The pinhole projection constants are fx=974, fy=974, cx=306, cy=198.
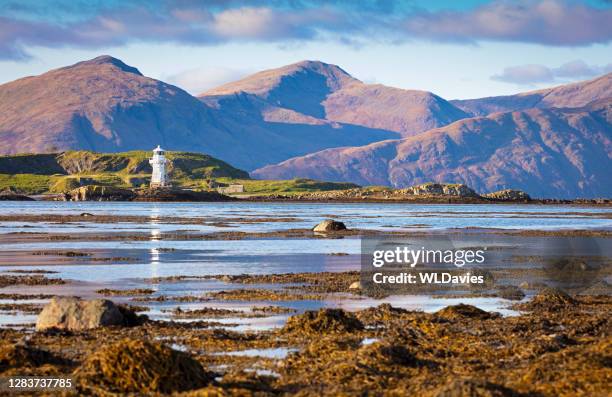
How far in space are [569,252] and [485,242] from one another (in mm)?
8881

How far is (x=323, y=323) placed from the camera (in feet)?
77.6

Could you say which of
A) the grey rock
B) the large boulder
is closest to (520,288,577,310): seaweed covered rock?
the large boulder

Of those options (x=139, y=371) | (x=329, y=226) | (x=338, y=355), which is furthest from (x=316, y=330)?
(x=329, y=226)

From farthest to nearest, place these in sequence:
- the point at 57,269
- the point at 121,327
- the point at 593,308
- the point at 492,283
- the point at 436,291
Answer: the point at 57,269
the point at 492,283
the point at 436,291
the point at 593,308
the point at 121,327

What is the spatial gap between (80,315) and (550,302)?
14.0m

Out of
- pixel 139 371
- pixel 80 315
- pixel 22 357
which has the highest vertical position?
pixel 80 315

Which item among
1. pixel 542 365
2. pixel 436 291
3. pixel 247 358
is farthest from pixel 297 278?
pixel 542 365

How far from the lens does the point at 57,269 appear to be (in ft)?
133

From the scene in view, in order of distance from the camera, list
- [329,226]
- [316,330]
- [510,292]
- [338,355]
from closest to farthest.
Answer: [338,355]
[316,330]
[510,292]
[329,226]

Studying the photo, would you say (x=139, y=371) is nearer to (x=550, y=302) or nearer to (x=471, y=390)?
(x=471, y=390)

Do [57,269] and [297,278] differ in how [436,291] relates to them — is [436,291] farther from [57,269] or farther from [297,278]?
[57,269]

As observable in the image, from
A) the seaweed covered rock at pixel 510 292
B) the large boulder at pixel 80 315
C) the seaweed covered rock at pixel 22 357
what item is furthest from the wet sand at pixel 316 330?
the large boulder at pixel 80 315

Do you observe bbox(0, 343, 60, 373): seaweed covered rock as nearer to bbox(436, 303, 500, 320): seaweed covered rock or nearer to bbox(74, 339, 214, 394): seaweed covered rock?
bbox(74, 339, 214, 394): seaweed covered rock

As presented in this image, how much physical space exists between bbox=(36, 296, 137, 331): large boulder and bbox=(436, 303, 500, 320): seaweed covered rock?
831cm
